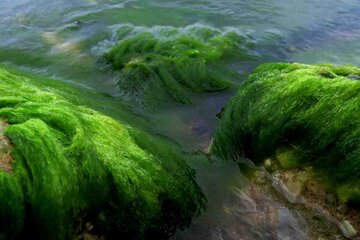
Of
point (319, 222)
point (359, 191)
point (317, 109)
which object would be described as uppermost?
point (317, 109)

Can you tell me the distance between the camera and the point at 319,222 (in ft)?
11.1

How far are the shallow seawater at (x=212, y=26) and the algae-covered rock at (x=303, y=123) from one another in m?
0.33

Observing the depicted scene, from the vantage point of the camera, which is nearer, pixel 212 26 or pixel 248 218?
pixel 248 218

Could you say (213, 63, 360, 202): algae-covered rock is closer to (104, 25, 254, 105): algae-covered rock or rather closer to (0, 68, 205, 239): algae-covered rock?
(0, 68, 205, 239): algae-covered rock

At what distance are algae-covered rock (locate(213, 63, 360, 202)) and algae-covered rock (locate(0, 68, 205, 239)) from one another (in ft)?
2.73

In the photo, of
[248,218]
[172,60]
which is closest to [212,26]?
[172,60]

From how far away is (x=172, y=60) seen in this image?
577cm

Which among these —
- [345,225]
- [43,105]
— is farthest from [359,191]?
[43,105]

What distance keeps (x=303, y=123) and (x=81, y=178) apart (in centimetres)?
214

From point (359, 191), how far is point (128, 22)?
5.46 m

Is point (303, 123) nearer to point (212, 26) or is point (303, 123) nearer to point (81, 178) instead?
point (81, 178)

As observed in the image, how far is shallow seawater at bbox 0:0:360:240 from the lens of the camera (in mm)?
3502

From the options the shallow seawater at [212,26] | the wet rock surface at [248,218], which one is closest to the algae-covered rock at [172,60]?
the shallow seawater at [212,26]

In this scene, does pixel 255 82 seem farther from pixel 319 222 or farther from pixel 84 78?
pixel 84 78
